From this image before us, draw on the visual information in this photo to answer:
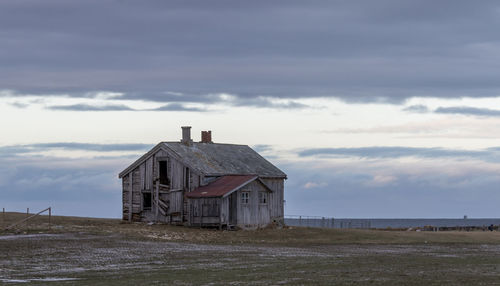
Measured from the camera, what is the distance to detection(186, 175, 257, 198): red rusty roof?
5947 cm

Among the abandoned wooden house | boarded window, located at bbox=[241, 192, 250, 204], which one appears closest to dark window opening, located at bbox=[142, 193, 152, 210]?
the abandoned wooden house

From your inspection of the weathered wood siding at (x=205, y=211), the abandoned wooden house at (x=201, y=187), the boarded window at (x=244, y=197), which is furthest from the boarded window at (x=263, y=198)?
the weathered wood siding at (x=205, y=211)

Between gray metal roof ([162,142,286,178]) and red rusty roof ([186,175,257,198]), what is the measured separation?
125 cm

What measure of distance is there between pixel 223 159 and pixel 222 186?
7.29m

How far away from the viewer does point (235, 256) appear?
39.6 meters

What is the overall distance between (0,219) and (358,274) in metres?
42.4

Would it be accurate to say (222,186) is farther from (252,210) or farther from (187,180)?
(187,180)

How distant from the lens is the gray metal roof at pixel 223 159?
211 feet

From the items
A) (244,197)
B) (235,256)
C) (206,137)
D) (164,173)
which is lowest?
(235,256)

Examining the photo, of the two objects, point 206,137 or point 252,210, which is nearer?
point 252,210

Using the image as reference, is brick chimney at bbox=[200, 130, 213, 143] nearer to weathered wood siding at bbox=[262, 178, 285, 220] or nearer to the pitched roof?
the pitched roof

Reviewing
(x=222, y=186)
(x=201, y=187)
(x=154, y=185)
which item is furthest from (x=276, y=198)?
(x=154, y=185)

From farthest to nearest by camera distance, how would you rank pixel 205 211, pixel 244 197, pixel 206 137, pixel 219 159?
1. pixel 206 137
2. pixel 219 159
3. pixel 244 197
4. pixel 205 211

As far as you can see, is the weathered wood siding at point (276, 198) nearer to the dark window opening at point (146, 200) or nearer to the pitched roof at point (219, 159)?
the pitched roof at point (219, 159)
